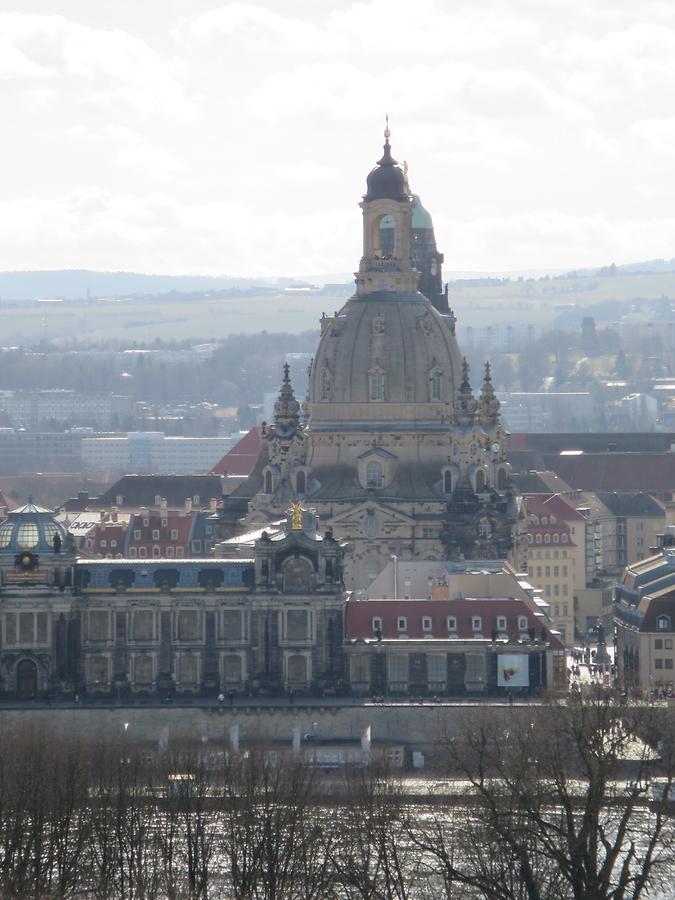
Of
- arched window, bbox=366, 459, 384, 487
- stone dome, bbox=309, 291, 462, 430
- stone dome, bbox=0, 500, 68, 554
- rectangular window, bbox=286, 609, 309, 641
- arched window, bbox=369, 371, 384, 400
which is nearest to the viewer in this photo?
rectangular window, bbox=286, 609, 309, 641

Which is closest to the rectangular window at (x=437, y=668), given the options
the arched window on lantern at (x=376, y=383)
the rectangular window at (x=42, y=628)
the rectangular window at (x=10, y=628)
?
the rectangular window at (x=42, y=628)

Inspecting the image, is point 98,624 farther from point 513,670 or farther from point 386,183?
point 386,183

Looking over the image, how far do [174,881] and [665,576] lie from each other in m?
58.3

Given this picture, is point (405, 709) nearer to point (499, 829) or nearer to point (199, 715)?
point (199, 715)

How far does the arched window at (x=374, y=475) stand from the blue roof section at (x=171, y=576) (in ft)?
130

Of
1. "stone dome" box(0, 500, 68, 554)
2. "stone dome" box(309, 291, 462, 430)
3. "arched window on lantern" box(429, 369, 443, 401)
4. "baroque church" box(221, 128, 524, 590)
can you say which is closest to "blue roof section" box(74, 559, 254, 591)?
"stone dome" box(0, 500, 68, 554)

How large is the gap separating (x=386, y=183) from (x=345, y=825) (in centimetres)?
8704

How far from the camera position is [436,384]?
612ft

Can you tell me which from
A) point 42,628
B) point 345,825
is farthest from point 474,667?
point 345,825

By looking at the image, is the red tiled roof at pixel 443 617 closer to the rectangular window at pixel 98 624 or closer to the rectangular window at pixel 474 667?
the rectangular window at pixel 474 667

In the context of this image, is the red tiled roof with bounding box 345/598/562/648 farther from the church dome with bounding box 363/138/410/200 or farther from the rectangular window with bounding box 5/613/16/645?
the church dome with bounding box 363/138/410/200

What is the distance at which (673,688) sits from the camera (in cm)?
14662

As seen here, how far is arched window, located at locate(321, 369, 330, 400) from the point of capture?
617ft

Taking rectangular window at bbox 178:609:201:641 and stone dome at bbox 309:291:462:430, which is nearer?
rectangular window at bbox 178:609:201:641
